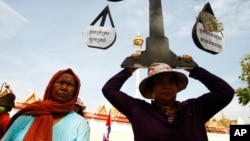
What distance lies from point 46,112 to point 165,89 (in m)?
0.93

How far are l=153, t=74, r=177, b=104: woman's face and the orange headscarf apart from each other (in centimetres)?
67

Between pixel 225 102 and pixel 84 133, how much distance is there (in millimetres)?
1092

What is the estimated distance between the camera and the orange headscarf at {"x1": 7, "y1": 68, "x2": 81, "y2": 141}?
7.48 ft

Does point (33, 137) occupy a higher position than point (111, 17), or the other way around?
point (111, 17)

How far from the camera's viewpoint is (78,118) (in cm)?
239

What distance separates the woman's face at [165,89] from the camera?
226 centimetres

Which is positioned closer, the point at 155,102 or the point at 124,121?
the point at 155,102

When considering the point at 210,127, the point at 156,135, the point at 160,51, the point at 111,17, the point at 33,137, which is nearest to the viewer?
the point at 156,135

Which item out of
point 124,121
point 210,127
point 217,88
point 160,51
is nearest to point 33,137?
point 160,51

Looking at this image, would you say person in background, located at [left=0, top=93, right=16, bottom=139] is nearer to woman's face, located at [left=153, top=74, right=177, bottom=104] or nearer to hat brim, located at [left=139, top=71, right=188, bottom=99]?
hat brim, located at [left=139, top=71, right=188, bottom=99]

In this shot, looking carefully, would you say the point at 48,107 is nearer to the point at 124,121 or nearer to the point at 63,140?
the point at 63,140

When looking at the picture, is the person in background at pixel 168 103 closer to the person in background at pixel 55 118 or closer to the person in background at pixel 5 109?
the person in background at pixel 55 118

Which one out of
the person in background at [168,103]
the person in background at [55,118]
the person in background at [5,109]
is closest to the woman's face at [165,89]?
the person in background at [168,103]

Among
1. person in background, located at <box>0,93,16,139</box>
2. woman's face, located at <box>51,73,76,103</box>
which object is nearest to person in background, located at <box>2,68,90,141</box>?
woman's face, located at <box>51,73,76,103</box>
